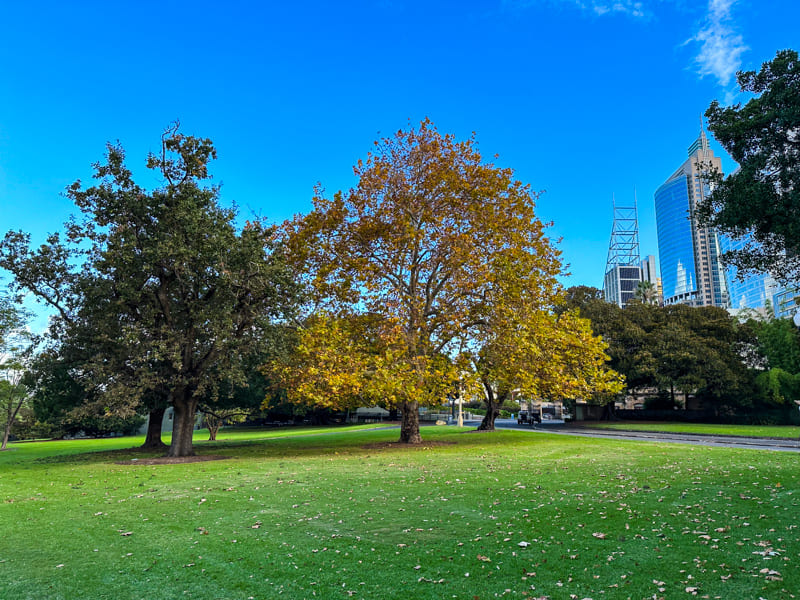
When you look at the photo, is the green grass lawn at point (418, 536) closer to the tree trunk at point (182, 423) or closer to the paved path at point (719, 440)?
the tree trunk at point (182, 423)

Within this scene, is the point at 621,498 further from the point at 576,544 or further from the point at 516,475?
the point at 516,475

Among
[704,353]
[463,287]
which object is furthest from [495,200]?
[704,353]

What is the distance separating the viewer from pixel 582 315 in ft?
183

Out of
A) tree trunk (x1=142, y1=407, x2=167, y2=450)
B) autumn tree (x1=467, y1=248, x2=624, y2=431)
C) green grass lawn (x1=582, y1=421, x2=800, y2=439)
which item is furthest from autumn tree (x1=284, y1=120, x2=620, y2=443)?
green grass lawn (x1=582, y1=421, x2=800, y2=439)

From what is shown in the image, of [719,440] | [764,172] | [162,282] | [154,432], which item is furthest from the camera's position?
[154,432]

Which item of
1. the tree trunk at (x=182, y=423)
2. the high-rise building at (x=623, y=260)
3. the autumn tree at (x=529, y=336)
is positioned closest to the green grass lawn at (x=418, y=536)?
the tree trunk at (x=182, y=423)

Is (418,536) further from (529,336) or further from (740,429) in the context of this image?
(740,429)

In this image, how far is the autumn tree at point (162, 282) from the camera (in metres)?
19.0

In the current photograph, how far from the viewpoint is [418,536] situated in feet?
23.7

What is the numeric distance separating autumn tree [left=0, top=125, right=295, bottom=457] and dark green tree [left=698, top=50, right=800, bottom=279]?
14.2 m

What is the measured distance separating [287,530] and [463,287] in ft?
52.7

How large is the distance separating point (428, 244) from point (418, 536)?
17555 mm

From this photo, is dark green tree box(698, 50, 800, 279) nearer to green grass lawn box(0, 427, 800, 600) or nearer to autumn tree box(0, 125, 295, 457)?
green grass lawn box(0, 427, 800, 600)

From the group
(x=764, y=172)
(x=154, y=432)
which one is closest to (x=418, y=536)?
(x=764, y=172)
